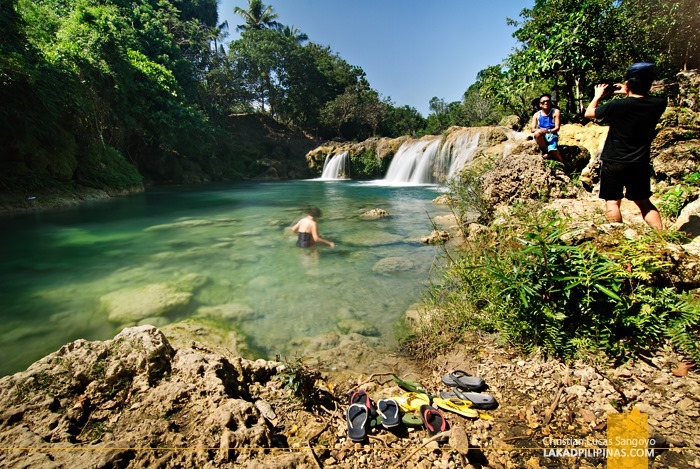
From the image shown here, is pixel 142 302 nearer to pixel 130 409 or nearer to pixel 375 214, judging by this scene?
pixel 130 409

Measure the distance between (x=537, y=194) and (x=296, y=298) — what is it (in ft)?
13.1

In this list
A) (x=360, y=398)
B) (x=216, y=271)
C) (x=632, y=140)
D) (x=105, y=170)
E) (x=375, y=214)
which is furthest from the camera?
(x=105, y=170)

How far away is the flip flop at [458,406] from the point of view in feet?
6.56

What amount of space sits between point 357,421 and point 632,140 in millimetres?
3590

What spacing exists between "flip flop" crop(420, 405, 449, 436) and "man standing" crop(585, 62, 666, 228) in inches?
105

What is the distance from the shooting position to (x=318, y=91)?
1452 inches

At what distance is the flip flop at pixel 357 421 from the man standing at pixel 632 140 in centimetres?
301

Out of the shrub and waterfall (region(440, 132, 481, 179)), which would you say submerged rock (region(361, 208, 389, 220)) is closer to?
waterfall (region(440, 132, 481, 179))

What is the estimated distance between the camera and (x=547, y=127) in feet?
18.4

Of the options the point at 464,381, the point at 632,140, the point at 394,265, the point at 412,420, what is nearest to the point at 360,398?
the point at 412,420

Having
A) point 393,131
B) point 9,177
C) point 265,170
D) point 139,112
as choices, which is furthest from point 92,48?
point 393,131

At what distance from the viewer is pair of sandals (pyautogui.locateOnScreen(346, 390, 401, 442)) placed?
1.83 metres

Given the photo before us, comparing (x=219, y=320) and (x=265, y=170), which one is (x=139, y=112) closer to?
(x=265, y=170)

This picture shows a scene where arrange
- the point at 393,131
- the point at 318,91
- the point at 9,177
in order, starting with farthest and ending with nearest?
the point at 393,131 → the point at 318,91 → the point at 9,177
